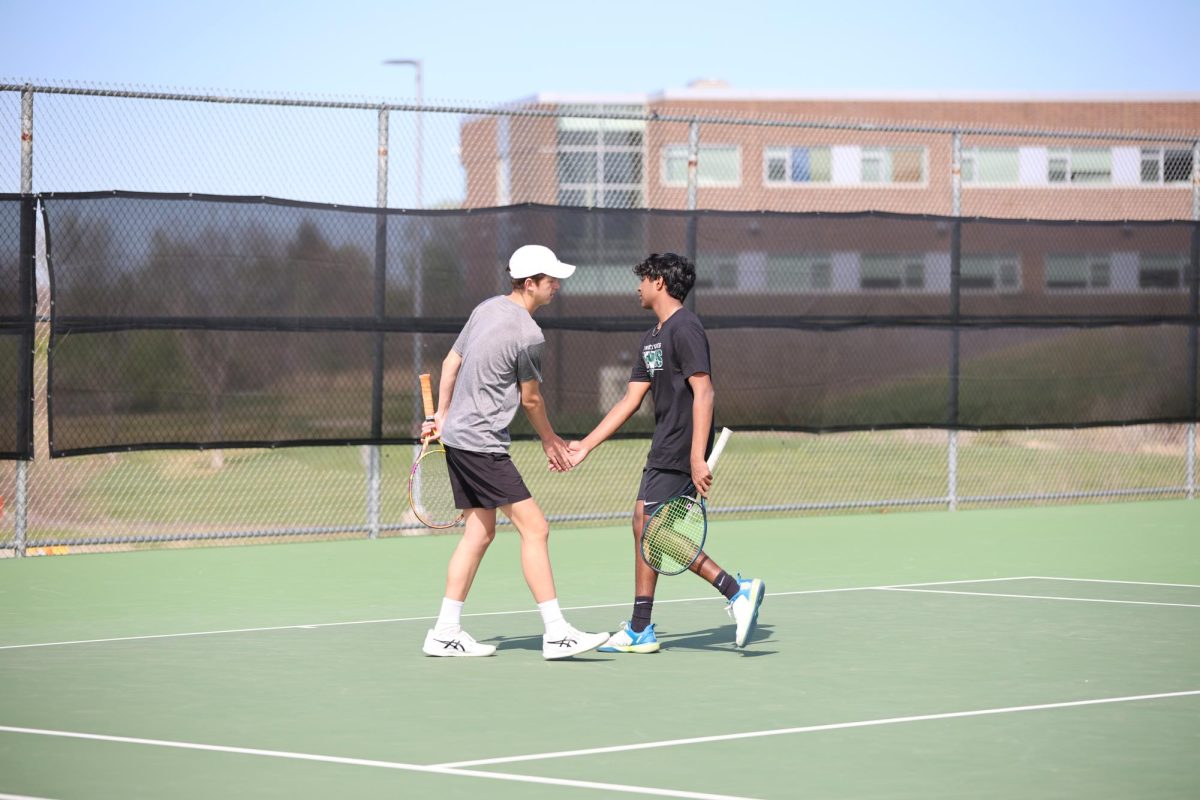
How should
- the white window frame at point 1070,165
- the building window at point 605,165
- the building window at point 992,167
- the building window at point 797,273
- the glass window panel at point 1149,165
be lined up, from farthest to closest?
the building window at point 992,167, the white window frame at point 1070,165, the glass window panel at point 1149,165, the building window at point 605,165, the building window at point 797,273

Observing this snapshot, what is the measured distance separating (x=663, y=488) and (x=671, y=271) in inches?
39.0

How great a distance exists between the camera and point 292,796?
535 cm

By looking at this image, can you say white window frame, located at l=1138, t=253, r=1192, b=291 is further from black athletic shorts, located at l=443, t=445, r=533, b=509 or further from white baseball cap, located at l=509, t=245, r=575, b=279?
black athletic shorts, located at l=443, t=445, r=533, b=509

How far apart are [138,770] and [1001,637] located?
4363 mm

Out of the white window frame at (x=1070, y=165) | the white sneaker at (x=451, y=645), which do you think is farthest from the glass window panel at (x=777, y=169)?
the white sneaker at (x=451, y=645)

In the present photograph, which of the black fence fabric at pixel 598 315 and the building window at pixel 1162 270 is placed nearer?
the black fence fabric at pixel 598 315

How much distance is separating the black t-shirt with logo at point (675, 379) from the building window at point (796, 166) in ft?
121

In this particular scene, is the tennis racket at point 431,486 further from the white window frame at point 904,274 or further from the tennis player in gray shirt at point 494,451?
the white window frame at point 904,274

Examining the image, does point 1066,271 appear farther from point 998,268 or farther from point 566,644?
point 566,644

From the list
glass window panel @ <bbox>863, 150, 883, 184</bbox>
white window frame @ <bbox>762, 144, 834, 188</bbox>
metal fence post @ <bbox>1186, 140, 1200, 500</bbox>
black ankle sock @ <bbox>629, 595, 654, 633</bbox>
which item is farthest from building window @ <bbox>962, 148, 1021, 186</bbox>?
black ankle sock @ <bbox>629, 595, 654, 633</bbox>

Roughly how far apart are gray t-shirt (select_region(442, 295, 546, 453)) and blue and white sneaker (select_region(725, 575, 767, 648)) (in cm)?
123

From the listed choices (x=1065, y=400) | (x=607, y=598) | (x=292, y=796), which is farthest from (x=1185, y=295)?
(x=292, y=796)

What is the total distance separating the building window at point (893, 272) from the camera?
46.8 feet

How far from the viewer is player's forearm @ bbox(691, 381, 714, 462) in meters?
7.86
